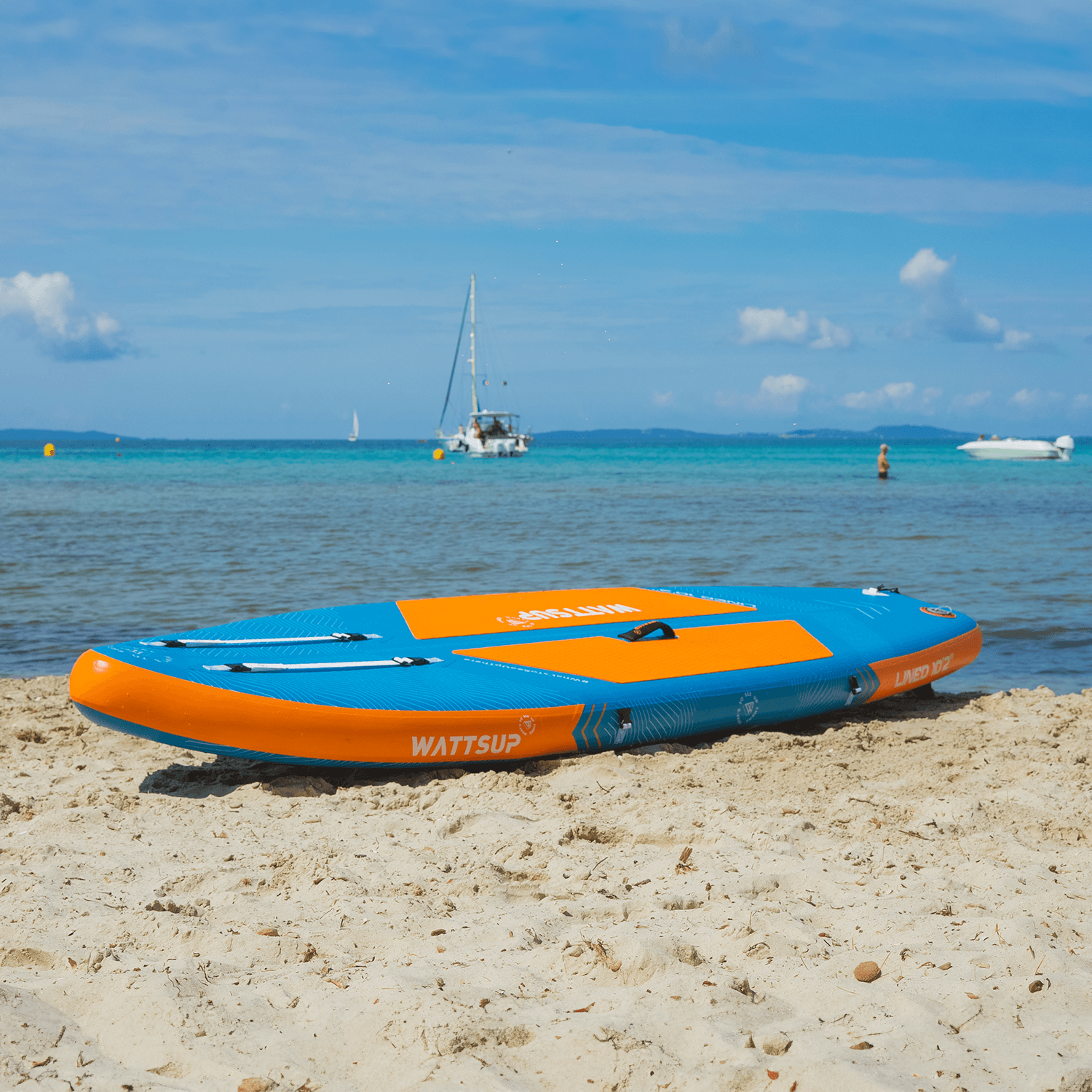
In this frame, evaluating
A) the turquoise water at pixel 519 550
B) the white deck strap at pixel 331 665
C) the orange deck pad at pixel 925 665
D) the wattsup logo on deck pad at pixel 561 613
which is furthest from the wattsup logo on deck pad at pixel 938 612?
the white deck strap at pixel 331 665

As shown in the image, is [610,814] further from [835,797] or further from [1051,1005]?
[1051,1005]

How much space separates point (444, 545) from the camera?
1521 cm

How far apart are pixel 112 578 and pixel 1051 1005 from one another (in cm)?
1088

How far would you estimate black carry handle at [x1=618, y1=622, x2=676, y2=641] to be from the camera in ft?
18.3

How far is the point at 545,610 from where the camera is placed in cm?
608

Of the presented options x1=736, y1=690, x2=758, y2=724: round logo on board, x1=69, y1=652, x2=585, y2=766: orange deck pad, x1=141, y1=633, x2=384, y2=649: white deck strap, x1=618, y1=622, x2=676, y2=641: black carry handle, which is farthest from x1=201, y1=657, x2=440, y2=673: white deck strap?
x1=736, y1=690, x2=758, y2=724: round logo on board

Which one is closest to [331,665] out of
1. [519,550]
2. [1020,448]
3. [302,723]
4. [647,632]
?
[302,723]

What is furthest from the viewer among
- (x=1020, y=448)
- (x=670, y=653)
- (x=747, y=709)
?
(x=1020, y=448)

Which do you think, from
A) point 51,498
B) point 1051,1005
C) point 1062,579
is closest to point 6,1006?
point 1051,1005

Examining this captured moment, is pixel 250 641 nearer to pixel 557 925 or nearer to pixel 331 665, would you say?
pixel 331 665

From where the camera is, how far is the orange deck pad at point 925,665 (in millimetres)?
5910

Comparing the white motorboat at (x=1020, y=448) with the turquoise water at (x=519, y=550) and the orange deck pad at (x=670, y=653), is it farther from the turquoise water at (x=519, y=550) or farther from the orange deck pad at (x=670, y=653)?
the orange deck pad at (x=670, y=653)

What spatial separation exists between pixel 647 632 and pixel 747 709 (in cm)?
67

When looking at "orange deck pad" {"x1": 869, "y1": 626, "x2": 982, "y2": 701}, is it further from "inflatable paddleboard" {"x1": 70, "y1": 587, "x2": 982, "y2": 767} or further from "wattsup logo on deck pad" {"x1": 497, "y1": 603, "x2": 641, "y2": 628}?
"wattsup logo on deck pad" {"x1": 497, "y1": 603, "x2": 641, "y2": 628}
